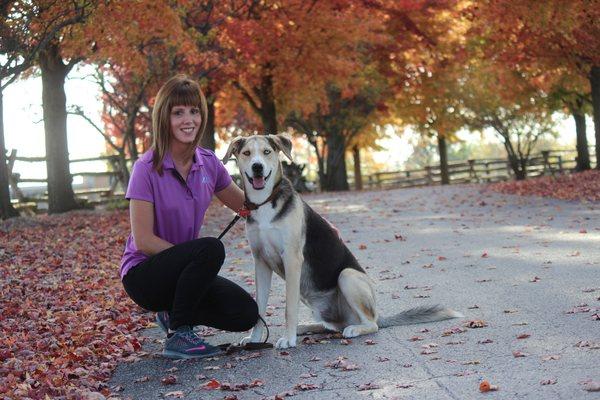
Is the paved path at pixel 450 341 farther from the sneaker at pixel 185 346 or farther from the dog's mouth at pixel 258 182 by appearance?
the dog's mouth at pixel 258 182

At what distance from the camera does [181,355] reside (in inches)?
251

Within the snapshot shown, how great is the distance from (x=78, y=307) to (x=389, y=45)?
28.8 meters

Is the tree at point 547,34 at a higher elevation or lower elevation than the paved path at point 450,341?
higher

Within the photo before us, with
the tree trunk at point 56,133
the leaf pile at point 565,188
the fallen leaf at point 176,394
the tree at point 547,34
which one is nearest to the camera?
the fallen leaf at point 176,394

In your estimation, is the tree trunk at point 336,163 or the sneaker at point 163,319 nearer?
the sneaker at point 163,319

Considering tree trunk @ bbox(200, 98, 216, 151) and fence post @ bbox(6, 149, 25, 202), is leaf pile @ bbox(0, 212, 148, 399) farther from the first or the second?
tree trunk @ bbox(200, 98, 216, 151)

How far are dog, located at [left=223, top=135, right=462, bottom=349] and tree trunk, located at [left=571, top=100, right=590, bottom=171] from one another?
28648 mm

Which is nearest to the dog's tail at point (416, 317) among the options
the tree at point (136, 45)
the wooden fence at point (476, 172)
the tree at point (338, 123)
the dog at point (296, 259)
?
the dog at point (296, 259)

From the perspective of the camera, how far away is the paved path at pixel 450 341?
518 centimetres

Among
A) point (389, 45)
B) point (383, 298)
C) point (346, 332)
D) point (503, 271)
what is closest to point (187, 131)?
point (346, 332)

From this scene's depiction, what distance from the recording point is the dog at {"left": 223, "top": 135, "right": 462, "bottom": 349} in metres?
6.44

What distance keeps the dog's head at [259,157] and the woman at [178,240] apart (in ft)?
1.10

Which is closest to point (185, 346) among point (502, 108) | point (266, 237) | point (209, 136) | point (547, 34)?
point (266, 237)

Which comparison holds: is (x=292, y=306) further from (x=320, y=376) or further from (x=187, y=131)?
(x=187, y=131)
